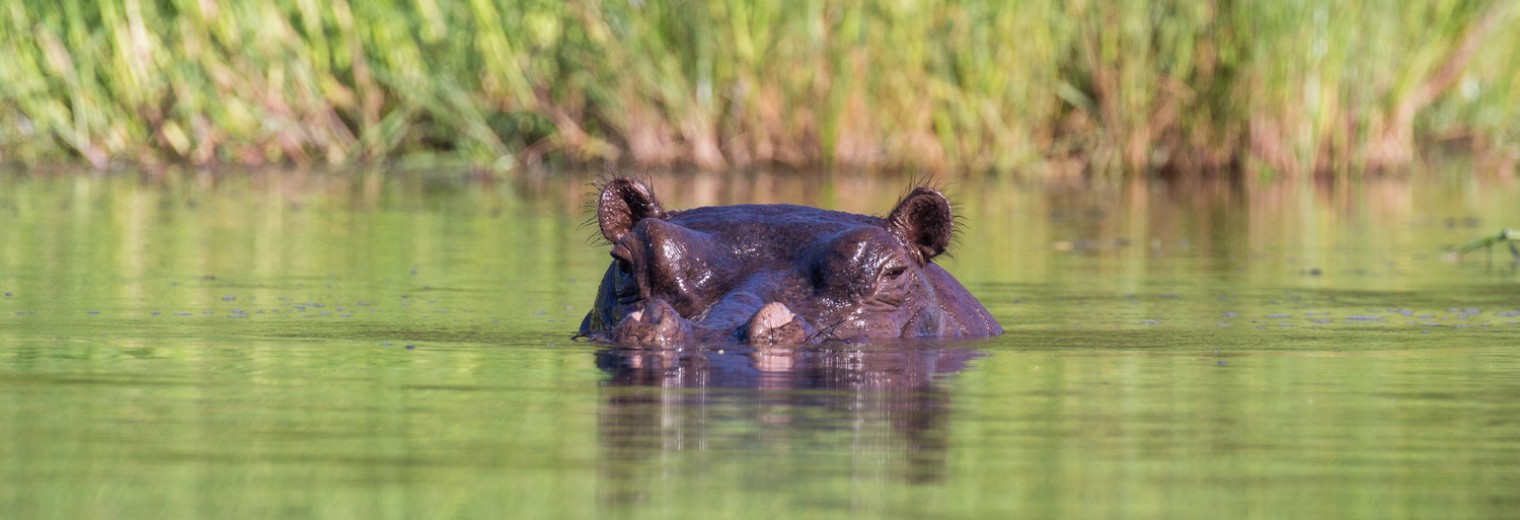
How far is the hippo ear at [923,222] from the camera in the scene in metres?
7.70

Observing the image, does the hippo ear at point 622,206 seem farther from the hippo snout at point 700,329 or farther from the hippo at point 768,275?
the hippo snout at point 700,329


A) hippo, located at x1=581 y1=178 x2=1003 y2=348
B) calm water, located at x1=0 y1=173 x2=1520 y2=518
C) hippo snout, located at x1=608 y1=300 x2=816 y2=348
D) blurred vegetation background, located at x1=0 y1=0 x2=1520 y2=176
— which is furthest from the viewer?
blurred vegetation background, located at x1=0 y1=0 x2=1520 y2=176

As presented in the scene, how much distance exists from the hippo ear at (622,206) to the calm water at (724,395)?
43 centimetres

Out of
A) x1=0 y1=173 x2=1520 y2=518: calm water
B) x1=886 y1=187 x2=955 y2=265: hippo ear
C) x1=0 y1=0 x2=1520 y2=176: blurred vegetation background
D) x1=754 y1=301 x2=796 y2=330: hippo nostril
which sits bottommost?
x1=0 y1=173 x2=1520 y2=518: calm water

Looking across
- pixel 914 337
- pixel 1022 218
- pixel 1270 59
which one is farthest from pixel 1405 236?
pixel 914 337

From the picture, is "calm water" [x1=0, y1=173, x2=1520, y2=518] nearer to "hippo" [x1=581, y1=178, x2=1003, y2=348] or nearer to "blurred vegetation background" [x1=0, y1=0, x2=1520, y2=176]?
"hippo" [x1=581, y1=178, x2=1003, y2=348]

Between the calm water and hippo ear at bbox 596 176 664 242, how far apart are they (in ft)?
1.41

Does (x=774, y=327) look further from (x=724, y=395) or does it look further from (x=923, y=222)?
(x=923, y=222)

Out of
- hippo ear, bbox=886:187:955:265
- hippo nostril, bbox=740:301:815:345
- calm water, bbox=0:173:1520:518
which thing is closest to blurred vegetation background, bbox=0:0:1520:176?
calm water, bbox=0:173:1520:518

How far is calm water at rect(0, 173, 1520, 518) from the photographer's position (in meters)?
4.17

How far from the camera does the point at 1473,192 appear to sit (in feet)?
64.4

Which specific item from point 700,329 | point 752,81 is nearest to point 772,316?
point 700,329

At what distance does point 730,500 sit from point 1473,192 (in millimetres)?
16681

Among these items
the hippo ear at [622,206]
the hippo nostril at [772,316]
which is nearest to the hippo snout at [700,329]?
the hippo nostril at [772,316]
